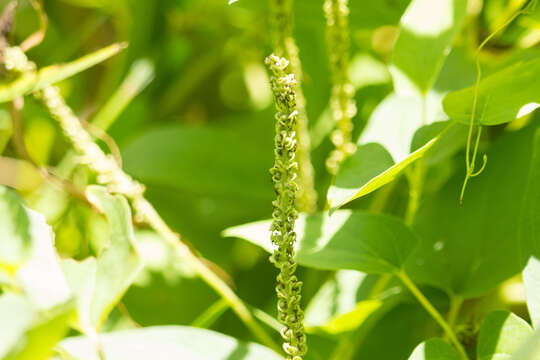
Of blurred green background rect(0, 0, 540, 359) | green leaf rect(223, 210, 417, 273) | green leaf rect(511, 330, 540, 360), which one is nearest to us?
green leaf rect(511, 330, 540, 360)

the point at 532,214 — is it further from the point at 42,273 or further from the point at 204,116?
the point at 204,116

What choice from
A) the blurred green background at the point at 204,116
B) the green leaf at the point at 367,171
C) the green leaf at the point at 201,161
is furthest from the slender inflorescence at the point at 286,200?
the green leaf at the point at 201,161

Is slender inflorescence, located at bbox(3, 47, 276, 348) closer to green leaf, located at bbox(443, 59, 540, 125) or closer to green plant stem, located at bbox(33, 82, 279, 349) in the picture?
green plant stem, located at bbox(33, 82, 279, 349)

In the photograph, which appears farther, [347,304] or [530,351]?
[347,304]

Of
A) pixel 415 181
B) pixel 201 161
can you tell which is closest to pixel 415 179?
pixel 415 181

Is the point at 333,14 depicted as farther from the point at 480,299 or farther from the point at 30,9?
the point at 30,9

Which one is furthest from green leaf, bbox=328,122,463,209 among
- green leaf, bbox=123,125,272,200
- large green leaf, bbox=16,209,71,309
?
green leaf, bbox=123,125,272,200

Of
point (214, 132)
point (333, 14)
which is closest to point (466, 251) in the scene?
point (333, 14)
